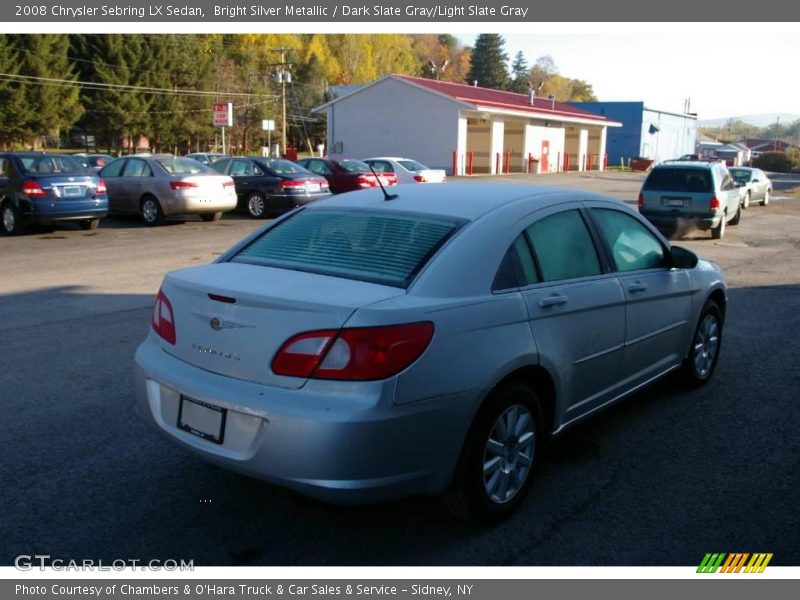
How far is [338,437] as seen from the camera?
10.1ft

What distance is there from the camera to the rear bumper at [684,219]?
53.9 ft

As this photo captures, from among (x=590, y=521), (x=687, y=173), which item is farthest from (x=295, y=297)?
(x=687, y=173)

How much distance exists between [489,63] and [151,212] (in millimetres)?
88810

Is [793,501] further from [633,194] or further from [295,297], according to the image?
[633,194]

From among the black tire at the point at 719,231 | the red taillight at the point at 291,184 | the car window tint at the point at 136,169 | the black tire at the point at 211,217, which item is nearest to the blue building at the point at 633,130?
the black tire at the point at 719,231

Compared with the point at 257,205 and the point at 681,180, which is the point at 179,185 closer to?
the point at 257,205

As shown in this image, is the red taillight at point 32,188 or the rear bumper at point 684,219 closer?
the red taillight at point 32,188

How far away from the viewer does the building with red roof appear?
4281cm

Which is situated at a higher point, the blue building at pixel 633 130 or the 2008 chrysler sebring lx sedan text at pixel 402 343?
the blue building at pixel 633 130

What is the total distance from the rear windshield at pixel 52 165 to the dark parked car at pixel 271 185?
4.54 metres

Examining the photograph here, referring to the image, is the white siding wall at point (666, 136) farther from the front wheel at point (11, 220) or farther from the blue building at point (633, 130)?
the front wheel at point (11, 220)

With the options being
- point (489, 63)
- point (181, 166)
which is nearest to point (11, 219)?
point (181, 166)

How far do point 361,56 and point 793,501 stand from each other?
3924 inches

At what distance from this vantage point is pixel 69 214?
15383 mm
